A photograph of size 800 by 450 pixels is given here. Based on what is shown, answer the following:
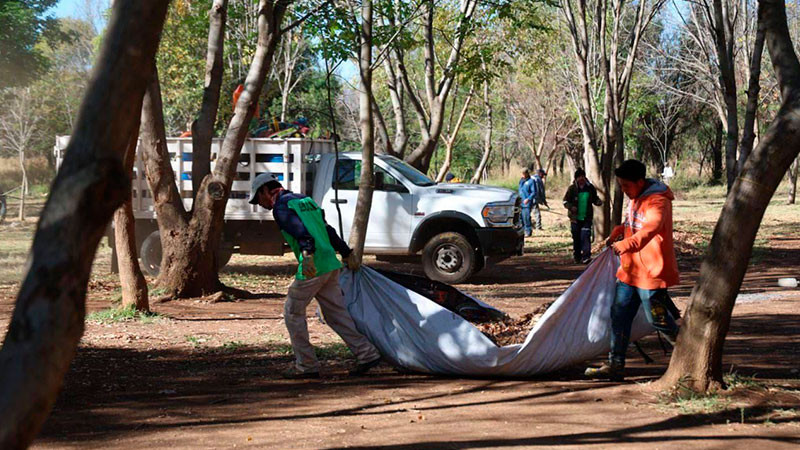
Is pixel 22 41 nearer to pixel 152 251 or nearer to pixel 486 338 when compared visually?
pixel 152 251

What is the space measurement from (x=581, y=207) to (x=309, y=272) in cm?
1039

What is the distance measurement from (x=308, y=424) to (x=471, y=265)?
8.82 metres

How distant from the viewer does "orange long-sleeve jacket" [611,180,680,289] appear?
271 inches

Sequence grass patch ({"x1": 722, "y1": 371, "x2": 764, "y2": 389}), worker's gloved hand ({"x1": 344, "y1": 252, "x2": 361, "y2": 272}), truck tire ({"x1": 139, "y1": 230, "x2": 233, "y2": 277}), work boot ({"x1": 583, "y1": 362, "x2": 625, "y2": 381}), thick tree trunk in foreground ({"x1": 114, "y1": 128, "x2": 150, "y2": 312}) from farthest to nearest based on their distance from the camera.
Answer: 1. truck tire ({"x1": 139, "y1": 230, "x2": 233, "y2": 277})
2. thick tree trunk in foreground ({"x1": 114, "y1": 128, "x2": 150, "y2": 312})
3. worker's gloved hand ({"x1": 344, "y1": 252, "x2": 361, "y2": 272})
4. work boot ({"x1": 583, "y1": 362, "x2": 625, "y2": 381})
5. grass patch ({"x1": 722, "y1": 371, "x2": 764, "y2": 389})

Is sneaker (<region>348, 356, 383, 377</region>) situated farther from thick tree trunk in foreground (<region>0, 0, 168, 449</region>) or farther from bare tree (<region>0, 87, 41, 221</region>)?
bare tree (<region>0, 87, 41, 221</region>)

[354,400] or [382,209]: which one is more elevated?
[382,209]

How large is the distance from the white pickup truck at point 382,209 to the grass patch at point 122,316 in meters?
4.43

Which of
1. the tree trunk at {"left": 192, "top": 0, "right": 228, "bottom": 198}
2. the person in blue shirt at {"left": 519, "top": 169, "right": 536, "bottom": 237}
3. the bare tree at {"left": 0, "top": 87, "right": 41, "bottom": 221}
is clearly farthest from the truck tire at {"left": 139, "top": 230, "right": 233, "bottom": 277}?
the bare tree at {"left": 0, "top": 87, "right": 41, "bottom": 221}

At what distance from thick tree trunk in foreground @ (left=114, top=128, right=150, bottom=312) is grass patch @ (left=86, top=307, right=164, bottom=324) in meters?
0.07

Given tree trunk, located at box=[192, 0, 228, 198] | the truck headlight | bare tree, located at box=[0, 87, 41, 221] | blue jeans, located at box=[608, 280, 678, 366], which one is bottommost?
blue jeans, located at box=[608, 280, 678, 366]

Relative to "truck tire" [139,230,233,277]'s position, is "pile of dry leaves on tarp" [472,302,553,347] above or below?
below

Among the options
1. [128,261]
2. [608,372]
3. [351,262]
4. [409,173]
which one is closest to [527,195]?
[409,173]

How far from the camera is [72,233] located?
3.04 m

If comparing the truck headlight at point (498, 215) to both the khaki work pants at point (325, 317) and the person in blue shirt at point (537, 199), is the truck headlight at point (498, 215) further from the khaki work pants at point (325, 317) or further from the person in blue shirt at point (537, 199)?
the person in blue shirt at point (537, 199)
